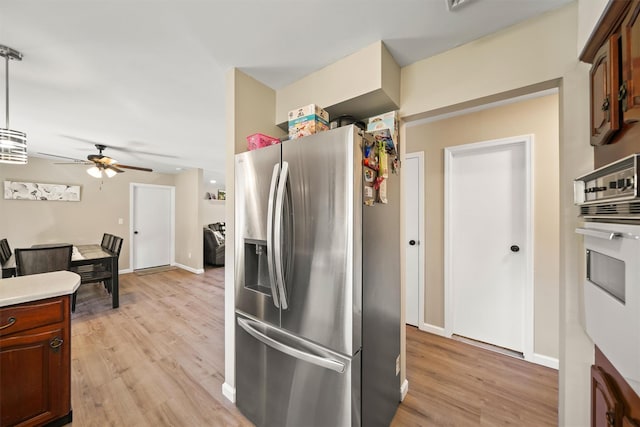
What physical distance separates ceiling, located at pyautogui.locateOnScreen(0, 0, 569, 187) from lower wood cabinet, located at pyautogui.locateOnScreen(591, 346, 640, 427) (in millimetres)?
1689

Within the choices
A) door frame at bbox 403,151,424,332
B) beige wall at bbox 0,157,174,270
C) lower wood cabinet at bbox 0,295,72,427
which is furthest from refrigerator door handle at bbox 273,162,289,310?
beige wall at bbox 0,157,174,270

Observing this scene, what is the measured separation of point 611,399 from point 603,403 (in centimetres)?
14

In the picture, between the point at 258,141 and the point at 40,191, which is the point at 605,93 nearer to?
the point at 258,141

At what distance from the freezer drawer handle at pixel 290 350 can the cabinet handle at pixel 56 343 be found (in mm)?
1042

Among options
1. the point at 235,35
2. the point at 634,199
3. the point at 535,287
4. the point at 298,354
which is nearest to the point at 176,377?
the point at 298,354

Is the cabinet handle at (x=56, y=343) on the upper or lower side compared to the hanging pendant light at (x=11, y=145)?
lower

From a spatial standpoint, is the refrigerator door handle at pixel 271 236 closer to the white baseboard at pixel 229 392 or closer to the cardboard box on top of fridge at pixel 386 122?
the cardboard box on top of fridge at pixel 386 122

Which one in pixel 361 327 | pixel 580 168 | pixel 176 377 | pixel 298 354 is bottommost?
pixel 176 377

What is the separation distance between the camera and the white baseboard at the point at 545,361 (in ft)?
6.77

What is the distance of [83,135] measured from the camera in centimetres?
318

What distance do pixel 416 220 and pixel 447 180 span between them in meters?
0.54

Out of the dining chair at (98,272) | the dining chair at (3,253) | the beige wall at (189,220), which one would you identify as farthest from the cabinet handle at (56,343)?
the beige wall at (189,220)

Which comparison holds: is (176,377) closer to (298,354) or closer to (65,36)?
(298,354)

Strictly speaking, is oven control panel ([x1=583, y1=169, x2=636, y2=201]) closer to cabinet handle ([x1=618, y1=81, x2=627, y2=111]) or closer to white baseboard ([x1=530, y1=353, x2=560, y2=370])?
cabinet handle ([x1=618, y1=81, x2=627, y2=111])
